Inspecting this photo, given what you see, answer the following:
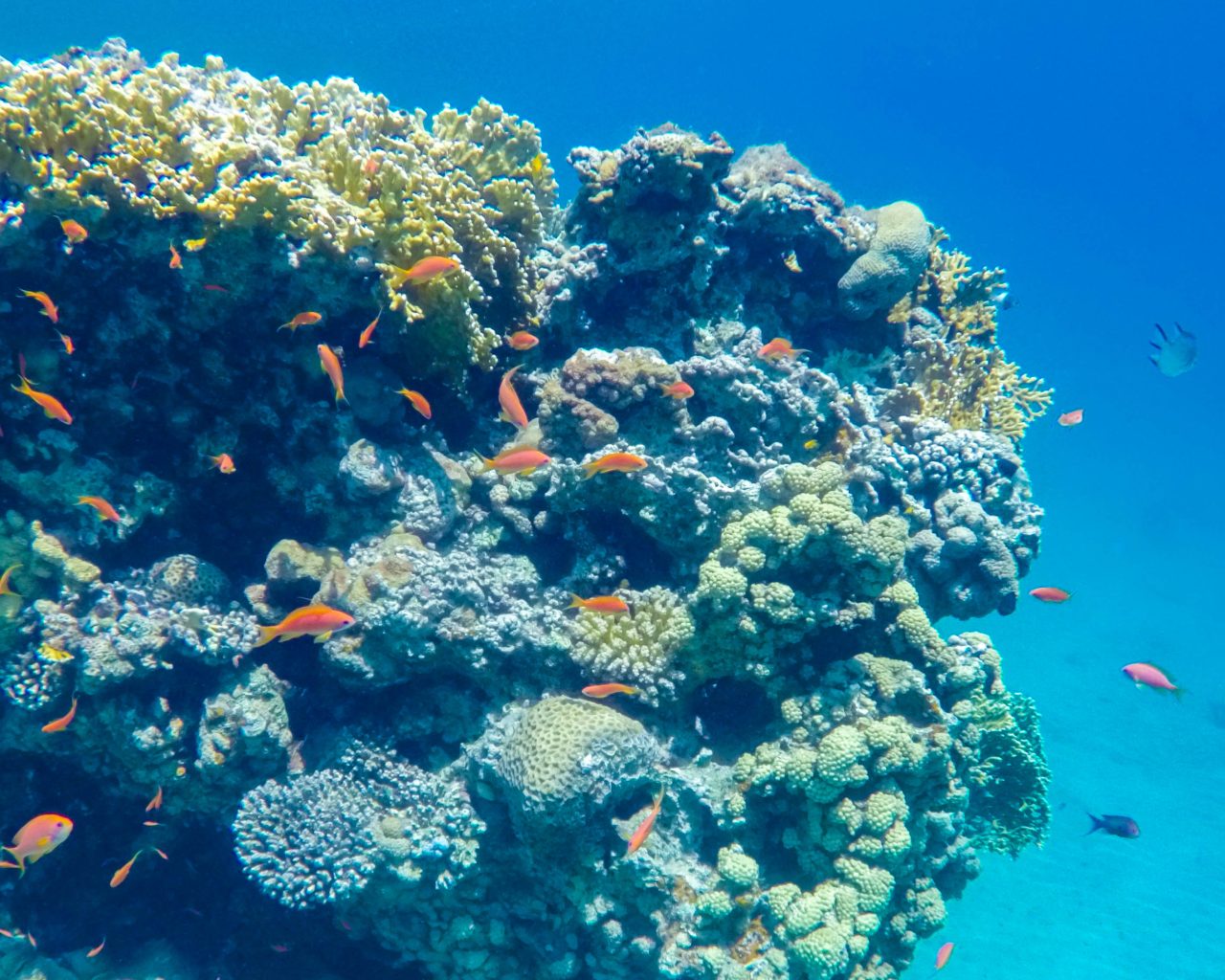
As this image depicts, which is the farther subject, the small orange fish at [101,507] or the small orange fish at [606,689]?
the small orange fish at [606,689]

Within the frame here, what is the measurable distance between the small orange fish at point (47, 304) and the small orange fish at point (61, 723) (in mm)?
2807

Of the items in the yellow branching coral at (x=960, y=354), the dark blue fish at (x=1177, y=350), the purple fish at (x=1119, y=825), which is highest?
the dark blue fish at (x=1177, y=350)

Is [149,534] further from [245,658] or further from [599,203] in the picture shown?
[599,203]

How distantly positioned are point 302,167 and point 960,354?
732 cm

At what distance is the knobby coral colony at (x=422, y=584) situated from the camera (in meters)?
4.98

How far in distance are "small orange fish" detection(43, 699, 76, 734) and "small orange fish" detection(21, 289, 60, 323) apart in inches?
111

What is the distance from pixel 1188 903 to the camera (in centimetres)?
1919

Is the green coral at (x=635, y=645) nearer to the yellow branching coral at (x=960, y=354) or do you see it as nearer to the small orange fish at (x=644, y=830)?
the small orange fish at (x=644, y=830)

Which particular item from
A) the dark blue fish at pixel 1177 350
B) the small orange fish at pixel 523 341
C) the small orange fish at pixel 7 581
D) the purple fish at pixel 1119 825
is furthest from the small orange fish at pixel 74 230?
the dark blue fish at pixel 1177 350

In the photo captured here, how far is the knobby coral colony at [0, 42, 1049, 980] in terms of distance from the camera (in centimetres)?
498

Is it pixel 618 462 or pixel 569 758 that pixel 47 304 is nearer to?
pixel 618 462

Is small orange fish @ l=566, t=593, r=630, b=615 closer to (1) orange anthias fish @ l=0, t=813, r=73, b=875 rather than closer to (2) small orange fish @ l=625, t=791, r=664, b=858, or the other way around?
(2) small orange fish @ l=625, t=791, r=664, b=858

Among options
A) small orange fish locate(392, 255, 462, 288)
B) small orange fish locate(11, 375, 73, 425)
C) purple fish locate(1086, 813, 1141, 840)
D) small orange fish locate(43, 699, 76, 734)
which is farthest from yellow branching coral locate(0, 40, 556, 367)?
purple fish locate(1086, 813, 1141, 840)

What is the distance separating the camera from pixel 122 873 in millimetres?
5324
